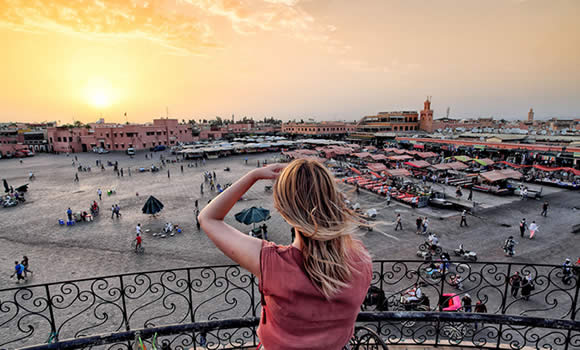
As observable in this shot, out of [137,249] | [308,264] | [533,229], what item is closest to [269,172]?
[308,264]

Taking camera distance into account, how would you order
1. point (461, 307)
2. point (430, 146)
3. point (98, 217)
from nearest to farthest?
1. point (461, 307)
2. point (98, 217)
3. point (430, 146)

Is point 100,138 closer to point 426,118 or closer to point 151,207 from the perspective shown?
point 151,207

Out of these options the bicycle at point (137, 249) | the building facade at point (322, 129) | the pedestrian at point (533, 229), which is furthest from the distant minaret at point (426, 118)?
the bicycle at point (137, 249)

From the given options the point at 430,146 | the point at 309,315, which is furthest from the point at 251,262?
the point at 430,146

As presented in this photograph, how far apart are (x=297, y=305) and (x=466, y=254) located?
41.2 feet

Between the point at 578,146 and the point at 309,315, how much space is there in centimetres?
4263

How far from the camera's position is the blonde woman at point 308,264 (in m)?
1.25

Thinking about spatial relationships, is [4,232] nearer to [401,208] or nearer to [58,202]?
[58,202]

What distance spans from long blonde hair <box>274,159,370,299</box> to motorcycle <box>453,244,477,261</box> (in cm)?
1225

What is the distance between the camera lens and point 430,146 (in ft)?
152

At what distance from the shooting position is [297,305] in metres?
1.27

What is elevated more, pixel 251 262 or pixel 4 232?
pixel 251 262

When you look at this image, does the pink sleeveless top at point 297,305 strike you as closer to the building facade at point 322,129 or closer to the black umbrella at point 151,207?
the black umbrella at point 151,207

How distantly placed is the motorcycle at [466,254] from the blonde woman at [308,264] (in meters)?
12.1
